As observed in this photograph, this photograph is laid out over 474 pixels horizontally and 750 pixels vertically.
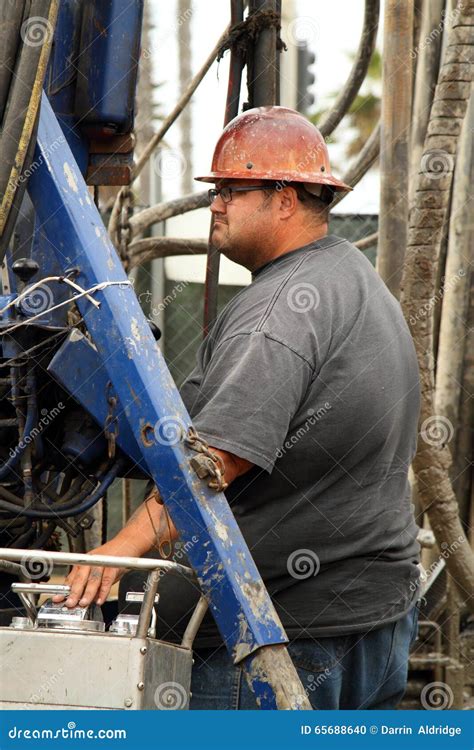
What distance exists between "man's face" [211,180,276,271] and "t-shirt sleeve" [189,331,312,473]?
510 mm

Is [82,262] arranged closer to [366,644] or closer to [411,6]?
[366,644]

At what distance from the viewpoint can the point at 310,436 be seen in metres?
3.12

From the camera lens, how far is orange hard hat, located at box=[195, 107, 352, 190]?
11.2ft

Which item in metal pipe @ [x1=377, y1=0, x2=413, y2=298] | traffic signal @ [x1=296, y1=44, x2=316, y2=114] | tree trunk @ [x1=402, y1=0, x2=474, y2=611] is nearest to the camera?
tree trunk @ [x1=402, y1=0, x2=474, y2=611]

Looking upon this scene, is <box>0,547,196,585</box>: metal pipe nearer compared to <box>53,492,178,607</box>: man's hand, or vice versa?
<box>0,547,196,585</box>: metal pipe

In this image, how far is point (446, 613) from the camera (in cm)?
575

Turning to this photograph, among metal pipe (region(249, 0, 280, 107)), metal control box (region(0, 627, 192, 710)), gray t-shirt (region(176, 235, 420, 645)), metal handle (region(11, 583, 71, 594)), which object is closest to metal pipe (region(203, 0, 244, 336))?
metal pipe (region(249, 0, 280, 107))

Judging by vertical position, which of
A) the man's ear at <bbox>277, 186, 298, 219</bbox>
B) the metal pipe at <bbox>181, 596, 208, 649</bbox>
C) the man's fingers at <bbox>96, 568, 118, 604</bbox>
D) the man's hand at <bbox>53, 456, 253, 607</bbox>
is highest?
the man's ear at <bbox>277, 186, 298, 219</bbox>

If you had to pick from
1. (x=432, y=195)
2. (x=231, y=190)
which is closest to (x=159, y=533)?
(x=231, y=190)

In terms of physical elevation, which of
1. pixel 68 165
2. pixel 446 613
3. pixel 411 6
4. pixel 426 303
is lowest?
pixel 446 613

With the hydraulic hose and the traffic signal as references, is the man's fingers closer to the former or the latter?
the hydraulic hose

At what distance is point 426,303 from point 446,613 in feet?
5.83

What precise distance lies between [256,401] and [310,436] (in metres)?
0.26

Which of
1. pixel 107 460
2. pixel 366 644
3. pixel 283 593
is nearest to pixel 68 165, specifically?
pixel 107 460
